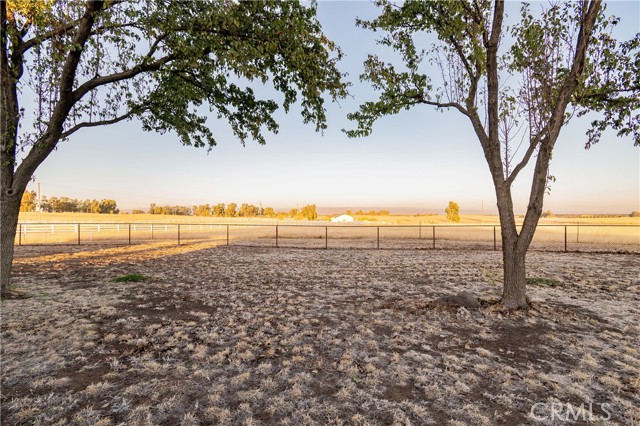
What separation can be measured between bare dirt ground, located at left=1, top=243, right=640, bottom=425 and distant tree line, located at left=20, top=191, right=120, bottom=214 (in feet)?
419

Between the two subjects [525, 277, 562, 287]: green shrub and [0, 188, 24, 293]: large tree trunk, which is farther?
[525, 277, 562, 287]: green shrub

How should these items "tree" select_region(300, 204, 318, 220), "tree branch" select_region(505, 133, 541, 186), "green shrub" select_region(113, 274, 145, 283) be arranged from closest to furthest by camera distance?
"tree branch" select_region(505, 133, 541, 186) → "green shrub" select_region(113, 274, 145, 283) → "tree" select_region(300, 204, 318, 220)

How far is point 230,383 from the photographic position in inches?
143

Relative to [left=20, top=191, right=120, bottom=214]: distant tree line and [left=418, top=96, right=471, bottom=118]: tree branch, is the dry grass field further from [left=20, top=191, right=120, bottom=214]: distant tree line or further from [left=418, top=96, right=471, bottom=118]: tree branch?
[left=20, top=191, right=120, bottom=214]: distant tree line

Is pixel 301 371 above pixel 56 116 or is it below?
below

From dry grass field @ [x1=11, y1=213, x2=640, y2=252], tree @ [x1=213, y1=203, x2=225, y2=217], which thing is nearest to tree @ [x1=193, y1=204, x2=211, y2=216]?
tree @ [x1=213, y1=203, x2=225, y2=217]

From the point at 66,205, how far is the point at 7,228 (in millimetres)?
141282

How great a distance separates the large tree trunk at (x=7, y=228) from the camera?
695 centimetres

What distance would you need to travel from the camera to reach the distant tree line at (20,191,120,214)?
107m

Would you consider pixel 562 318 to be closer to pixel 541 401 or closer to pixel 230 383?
pixel 541 401

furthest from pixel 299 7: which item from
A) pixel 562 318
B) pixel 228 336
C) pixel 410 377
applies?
pixel 562 318

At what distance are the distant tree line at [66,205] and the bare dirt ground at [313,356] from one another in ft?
419

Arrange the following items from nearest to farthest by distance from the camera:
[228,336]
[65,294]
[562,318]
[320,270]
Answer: [228,336]
[562,318]
[65,294]
[320,270]

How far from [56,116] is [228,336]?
21.1 ft
